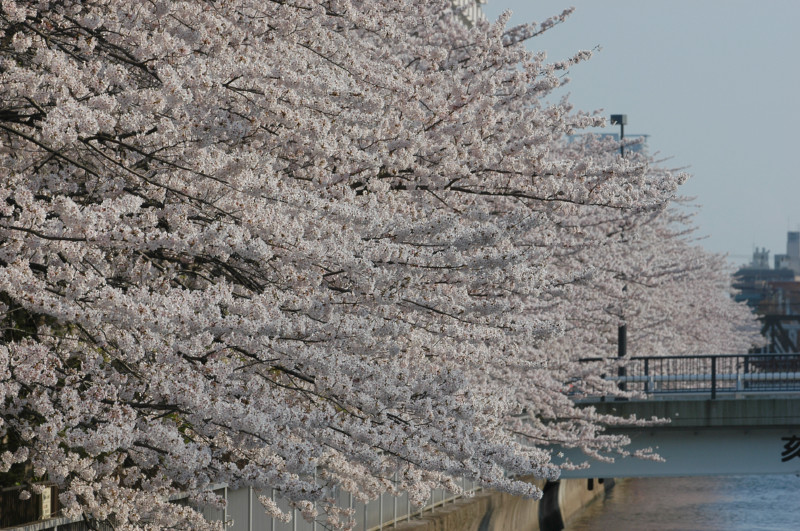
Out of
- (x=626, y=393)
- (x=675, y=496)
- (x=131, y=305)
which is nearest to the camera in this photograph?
(x=131, y=305)

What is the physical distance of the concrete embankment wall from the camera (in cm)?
2356

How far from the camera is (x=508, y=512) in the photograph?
29.3 meters

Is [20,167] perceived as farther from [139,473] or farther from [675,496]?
[675,496]

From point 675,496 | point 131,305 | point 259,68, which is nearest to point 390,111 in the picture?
point 259,68

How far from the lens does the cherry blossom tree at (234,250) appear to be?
7.93 meters

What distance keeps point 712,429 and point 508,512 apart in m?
5.13

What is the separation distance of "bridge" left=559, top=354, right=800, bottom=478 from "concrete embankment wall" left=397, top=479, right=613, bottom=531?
192cm

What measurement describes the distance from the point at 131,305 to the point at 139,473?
3469mm

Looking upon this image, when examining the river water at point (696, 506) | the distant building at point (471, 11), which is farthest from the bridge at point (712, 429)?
Answer: the distant building at point (471, 11)

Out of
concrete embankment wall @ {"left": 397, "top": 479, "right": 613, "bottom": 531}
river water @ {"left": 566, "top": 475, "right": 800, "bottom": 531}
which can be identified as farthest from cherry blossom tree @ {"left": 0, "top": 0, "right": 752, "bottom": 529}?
river water @ {"left": 566, "top": 475, "right": 800, "bottom": 531}

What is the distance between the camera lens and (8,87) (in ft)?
27.1

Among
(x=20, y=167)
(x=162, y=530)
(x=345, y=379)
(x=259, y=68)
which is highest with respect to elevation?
(x=259, y=68)

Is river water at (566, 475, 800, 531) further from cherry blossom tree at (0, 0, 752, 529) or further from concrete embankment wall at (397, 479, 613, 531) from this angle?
cherry blossom tree at (0, 0, 752, 529)

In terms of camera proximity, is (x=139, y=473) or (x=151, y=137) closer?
(x=151, y=137)
